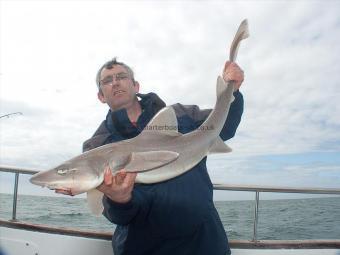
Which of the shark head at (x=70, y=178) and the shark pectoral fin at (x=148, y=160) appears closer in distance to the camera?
the shark head at (x=70, y=178)

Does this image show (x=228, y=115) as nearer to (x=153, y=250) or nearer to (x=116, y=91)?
(x=116, y=91)

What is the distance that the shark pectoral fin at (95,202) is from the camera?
2.87 meters

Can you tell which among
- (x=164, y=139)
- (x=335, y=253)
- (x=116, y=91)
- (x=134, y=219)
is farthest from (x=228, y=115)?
(x=335, y=253)

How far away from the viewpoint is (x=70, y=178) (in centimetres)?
264

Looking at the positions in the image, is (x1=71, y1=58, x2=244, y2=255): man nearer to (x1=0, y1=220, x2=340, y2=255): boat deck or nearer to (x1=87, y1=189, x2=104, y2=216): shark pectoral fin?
(x1=87, y1=189, x2=104, y2=216): shark pectoral fin

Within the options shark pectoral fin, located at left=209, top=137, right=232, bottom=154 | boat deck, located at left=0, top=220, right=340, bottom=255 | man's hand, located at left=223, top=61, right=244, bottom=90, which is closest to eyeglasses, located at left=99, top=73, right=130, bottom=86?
man's hand, located at left=223, top=61, right=244, bottom=90

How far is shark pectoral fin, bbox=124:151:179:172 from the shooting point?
2752mm

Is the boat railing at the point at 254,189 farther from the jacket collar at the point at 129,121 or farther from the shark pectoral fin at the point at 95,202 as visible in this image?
the shark pectoral fin at the point at 95,202

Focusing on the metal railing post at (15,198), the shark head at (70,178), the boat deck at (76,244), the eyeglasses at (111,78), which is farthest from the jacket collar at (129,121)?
the metal railing post at (15,198)

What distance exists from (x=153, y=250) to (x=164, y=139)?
0.96 meters

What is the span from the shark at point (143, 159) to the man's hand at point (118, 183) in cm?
4

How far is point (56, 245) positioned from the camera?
439cm

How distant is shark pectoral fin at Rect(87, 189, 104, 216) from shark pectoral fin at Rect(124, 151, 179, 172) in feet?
1.17

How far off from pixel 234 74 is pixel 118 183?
1.61 m
